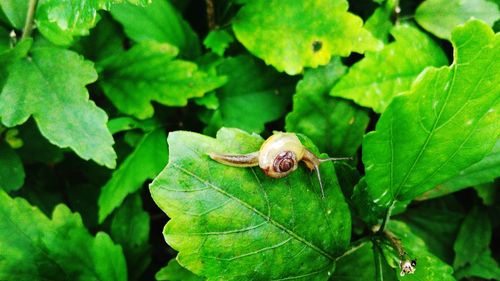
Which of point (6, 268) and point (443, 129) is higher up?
point (443, 129)

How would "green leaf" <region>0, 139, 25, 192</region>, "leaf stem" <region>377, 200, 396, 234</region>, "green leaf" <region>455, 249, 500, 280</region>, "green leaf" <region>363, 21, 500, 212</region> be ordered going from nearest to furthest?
"green leaf" <region>363, 21, 500, 212</region>
"leaf stem" <region>377, 200, 396, 234</region>
"green leaf" <region>0, 139, 25, 192</region>
"green leaf" <region>455, 249, 500, 280</region>

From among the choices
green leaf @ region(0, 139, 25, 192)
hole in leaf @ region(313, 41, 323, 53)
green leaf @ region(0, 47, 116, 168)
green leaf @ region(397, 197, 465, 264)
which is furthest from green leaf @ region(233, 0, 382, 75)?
green leaf @ region(0, 139, 25, 192)

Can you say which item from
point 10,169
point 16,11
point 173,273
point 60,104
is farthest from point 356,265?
point 16,11

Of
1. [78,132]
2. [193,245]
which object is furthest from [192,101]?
[193,245]

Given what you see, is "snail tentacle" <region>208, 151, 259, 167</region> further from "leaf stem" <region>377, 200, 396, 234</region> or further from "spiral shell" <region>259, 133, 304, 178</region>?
"leaf stem" <region>377, 200, 396, 234</region>

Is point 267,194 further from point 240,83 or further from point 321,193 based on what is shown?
point 240,83

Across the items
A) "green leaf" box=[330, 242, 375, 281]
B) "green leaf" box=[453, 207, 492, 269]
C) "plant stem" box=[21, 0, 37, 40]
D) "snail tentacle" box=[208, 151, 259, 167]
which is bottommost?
"green leaf" box=[453, 207, 492, 269]

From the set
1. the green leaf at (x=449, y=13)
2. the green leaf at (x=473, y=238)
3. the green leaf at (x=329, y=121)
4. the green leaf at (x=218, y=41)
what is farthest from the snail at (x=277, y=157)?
the green leaf at (x=473, y=238)
